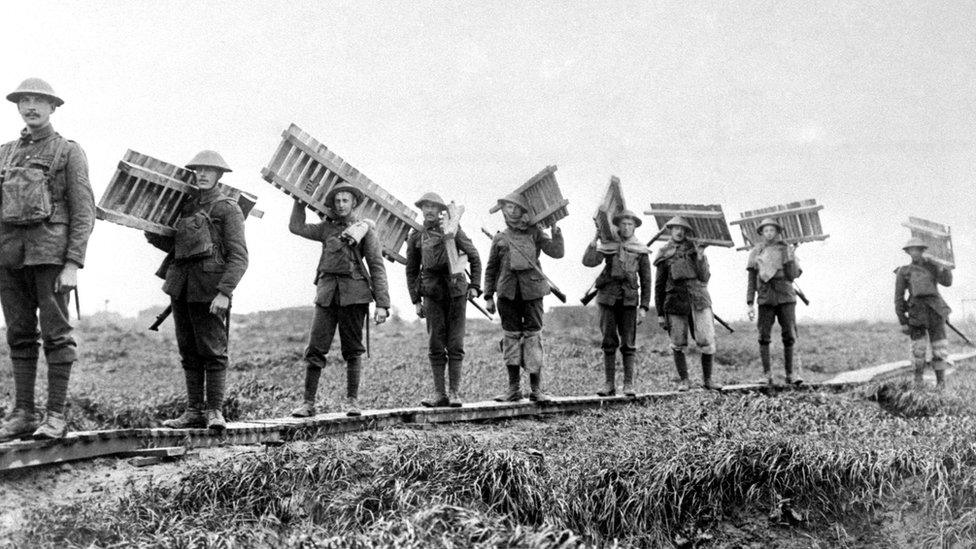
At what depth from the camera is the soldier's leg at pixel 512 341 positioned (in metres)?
10.3

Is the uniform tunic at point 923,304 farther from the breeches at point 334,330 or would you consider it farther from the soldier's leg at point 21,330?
the soldier's leg at point 21,330

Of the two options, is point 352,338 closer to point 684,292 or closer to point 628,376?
point 628,376

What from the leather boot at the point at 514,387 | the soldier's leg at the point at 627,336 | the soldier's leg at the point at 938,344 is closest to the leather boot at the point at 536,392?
the leather boot at the point at 514,387

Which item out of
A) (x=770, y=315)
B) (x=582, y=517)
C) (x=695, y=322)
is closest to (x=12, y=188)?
(x=582, y=517)

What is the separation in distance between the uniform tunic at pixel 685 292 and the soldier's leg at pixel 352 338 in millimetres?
5386

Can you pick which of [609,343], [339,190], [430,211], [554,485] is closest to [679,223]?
[609,343]

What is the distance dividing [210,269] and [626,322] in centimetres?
578

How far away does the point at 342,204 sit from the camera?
8562 millimetres

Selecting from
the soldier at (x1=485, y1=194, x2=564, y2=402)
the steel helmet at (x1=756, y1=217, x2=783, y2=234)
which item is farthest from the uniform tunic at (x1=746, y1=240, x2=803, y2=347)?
the soldier at (x1=485, y1=194, x2=564, y2=402)

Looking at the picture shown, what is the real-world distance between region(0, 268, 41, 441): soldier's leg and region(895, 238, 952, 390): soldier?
12804mm

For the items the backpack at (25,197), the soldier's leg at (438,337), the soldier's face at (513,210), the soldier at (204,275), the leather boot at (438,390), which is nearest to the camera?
the backpack at (25,197)

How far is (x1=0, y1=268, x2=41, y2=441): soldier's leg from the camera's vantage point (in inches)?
249

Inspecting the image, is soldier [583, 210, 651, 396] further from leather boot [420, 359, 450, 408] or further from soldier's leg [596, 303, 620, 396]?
leather boot [420, 359, 450, 408]

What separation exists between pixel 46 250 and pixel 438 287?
4171mm
